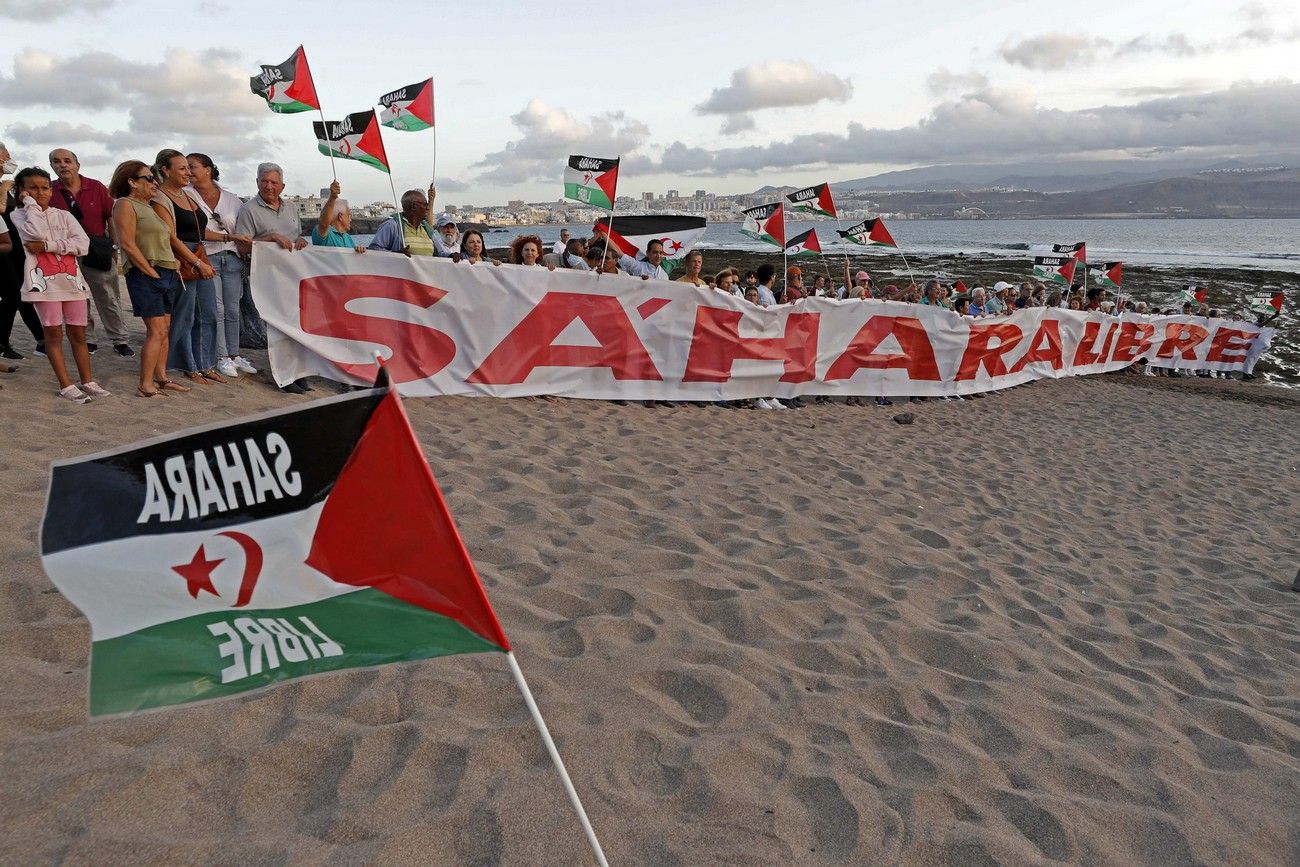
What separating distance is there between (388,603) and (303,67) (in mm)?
7462

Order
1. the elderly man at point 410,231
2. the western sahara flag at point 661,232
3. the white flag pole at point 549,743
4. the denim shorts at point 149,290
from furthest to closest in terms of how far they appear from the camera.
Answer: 1. the western sahara flag at point 661,232
2. the elderly man at point 410,231
3. the denim shorts at point 149,290
4. the white flag pole at point 549,743

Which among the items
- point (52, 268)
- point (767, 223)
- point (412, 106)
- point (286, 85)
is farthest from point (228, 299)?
point (767, 223)

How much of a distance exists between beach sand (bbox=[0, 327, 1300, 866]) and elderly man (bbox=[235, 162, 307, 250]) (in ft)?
6.05

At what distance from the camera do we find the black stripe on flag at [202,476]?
1702 millimetres

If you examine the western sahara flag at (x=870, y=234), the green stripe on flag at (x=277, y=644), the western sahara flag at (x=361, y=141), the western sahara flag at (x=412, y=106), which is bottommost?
the green stripe on flag at (x=277, y=644)

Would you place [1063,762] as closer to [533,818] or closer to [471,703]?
[533,818]

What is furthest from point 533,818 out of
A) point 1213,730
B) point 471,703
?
point 1213,730

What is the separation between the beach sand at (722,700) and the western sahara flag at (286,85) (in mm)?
3217

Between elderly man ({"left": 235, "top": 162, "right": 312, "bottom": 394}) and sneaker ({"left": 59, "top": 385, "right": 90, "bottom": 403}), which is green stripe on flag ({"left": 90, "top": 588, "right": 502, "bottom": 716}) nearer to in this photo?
sneaker ({"left": 59, "top": 385, "right": 90, "bottom": 403})

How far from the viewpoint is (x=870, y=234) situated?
44.7ft

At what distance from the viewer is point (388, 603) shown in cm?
190

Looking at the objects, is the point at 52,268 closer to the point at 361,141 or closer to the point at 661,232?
the point at 361,141

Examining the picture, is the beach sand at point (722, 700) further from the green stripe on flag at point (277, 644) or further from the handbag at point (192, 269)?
the handbag at point (192, 269)

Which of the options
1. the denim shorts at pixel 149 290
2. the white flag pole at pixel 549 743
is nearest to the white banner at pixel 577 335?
the denim shorts at pixel 149 290
